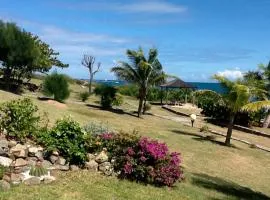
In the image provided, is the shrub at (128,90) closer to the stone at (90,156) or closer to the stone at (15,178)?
the stone at (90,156)

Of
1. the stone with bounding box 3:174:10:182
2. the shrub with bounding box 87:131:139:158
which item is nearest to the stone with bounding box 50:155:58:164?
the shrub with bounding box 87:131:139:158

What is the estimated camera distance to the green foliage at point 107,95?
36.0 m

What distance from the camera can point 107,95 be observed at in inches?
1425

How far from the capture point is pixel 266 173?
19.7 meters

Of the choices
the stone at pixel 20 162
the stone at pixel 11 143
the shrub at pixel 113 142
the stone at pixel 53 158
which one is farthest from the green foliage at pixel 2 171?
the shrub at pixel 113 142

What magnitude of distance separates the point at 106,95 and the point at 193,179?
2220 centimetres

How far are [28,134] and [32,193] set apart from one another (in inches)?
106

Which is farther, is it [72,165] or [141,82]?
[141,82]

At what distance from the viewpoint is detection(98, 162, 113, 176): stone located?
12041 mm

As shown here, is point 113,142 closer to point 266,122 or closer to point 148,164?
point 148,164

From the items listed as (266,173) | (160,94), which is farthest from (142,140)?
(160,94)

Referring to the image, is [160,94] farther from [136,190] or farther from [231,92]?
[136,190]

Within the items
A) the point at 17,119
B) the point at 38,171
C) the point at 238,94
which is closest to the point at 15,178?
the point at 38,171

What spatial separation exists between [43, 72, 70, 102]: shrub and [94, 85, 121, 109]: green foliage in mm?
4424
